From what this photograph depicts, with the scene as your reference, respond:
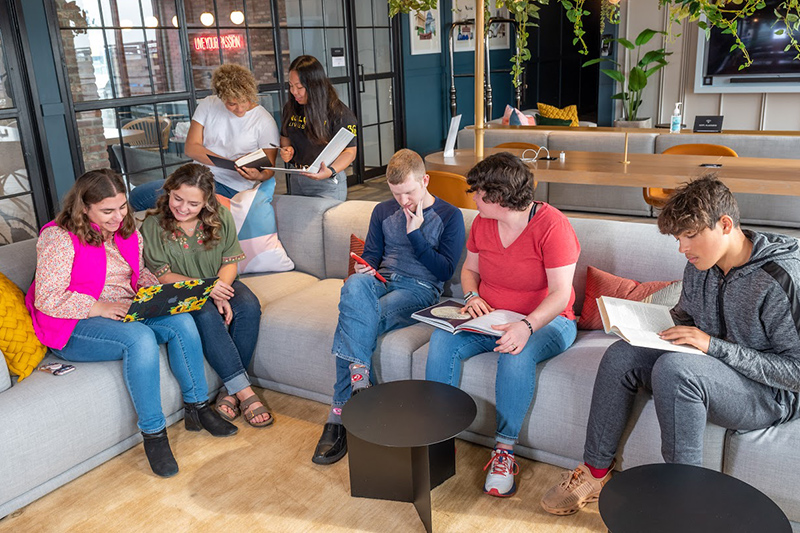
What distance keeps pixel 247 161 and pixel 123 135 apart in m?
2.29

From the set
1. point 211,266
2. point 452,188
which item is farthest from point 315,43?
point 211,266

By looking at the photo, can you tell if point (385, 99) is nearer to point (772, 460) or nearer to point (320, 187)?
point (320, 187)

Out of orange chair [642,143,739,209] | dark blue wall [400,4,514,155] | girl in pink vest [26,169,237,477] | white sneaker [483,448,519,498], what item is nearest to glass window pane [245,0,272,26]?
dark blue wall [400,4,514,155]

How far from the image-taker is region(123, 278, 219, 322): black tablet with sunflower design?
2.45 metres

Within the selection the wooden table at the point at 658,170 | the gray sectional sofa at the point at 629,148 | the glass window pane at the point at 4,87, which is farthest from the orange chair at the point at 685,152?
the glass window pane at the point at 4,87

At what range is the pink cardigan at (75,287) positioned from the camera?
8.08ft

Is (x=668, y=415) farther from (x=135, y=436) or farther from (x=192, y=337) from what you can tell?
(x=135, y=436)

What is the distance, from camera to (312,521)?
85.0 inches

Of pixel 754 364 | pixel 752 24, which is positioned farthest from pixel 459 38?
pixel 754 364

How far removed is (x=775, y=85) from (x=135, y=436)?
23.2ft

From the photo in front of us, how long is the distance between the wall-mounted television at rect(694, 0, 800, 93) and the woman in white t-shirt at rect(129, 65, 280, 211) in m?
5.49

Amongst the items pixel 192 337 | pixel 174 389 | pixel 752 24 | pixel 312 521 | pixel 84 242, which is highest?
pixel 752 24

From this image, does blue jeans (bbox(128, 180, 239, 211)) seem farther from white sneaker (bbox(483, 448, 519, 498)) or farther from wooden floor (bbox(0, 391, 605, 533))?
white sneaker (bbox(483, 448, 519, 498))

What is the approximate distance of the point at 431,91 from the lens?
27.4ft
